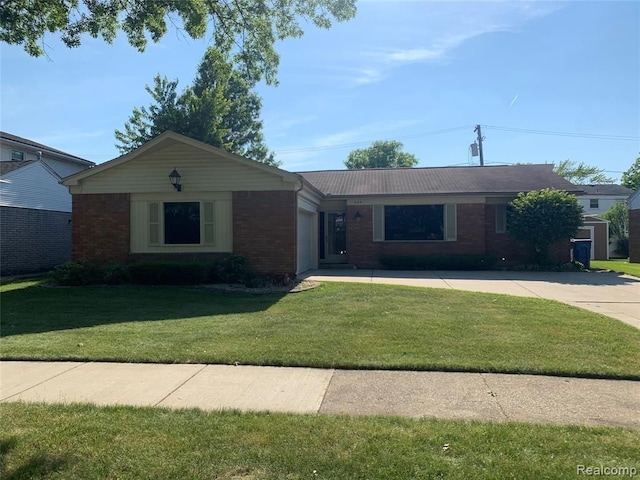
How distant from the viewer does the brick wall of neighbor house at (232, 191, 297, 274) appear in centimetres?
1363

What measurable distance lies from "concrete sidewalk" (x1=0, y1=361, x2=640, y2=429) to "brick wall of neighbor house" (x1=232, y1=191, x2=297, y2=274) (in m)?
8.03

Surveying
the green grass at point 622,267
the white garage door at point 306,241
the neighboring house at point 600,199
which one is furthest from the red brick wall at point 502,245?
the neighboring house at point 600,199

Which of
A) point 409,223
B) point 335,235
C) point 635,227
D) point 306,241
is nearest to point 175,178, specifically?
point 306,241

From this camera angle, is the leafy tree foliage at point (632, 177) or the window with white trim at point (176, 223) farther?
the leafy tree foliage at point (632, 177)

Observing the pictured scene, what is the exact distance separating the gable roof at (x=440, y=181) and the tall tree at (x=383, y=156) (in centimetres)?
3093

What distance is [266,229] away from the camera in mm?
13766

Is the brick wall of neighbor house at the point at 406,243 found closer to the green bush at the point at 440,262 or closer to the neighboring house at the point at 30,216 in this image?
the green bush at the point at 440,262

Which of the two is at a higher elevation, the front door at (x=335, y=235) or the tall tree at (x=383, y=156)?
the tall tree at (x=383, y=156)

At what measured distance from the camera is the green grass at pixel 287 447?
10.0 ft

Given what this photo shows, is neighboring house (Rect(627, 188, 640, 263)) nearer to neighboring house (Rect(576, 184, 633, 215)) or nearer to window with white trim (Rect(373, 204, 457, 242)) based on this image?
window with white trim (Rect(373, 204, 457, 242))

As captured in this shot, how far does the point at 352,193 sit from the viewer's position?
19.5 m

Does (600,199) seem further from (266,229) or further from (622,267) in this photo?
(266,229)

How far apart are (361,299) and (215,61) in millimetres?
6639

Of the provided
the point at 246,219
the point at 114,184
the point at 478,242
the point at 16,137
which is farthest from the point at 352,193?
the point at 16,137
